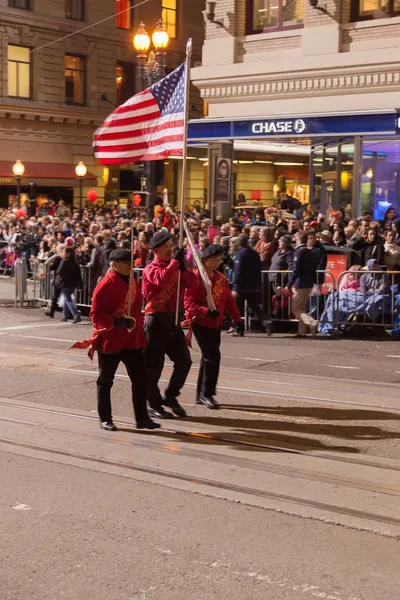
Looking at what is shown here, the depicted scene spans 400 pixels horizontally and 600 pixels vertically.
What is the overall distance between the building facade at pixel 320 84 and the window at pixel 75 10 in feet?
66.2

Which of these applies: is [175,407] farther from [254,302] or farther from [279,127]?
[279,127]

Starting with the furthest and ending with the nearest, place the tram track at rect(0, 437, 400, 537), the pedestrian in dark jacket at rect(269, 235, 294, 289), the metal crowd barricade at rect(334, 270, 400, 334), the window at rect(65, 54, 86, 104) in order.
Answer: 1. the window at rect(65, 54, 86, 104)
2. the pedestrian in dark jacket at rect(269, 235, 294, 289)
3. the metal crowd barricade at rect(334, 270, 400, 334)
4. the tram track at rect(0, 437, 400, 537)

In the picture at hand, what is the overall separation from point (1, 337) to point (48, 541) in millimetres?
10281

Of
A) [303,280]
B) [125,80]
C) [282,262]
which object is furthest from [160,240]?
[125,80]

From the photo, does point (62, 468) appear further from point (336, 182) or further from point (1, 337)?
point (336, 182)

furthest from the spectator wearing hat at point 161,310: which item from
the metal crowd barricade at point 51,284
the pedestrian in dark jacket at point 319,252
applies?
the metal crowd barricade at point 51,284

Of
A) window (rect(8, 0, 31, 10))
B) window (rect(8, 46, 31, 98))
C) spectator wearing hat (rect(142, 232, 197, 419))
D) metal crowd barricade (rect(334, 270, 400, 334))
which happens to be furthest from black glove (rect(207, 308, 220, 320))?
window (rect(8, 0, 31, 10))

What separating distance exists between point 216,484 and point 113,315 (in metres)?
2.22

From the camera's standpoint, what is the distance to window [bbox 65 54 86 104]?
4384 centimetres

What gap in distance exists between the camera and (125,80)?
1822 inches

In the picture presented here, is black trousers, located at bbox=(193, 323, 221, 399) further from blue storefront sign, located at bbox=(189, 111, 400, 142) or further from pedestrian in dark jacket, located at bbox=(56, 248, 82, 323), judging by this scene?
blue storefront sign, located at bbox=(189, 111, 400, 142)

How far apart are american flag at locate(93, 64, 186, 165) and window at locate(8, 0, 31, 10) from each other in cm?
3187

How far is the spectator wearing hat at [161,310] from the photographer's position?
920cm

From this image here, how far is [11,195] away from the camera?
137ft
